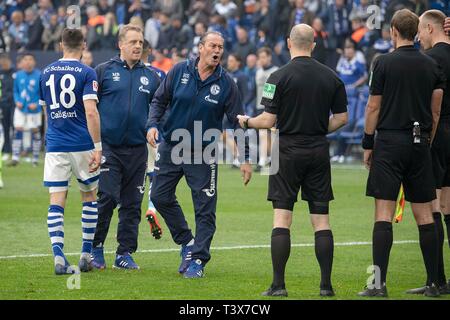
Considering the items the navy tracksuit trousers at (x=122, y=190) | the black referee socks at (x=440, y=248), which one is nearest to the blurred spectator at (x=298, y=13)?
the navy tracksuit trousers at (x=122, y=190)

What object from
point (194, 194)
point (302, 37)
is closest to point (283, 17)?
point (194, 194)

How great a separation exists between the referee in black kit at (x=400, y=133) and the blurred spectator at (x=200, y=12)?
72.5 ft

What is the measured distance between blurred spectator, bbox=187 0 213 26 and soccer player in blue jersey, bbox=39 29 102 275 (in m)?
20.5

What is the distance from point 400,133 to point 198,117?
8.27 ft

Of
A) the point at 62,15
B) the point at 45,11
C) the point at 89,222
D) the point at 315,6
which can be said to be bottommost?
the point at 89,222

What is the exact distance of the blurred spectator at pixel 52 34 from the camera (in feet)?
109

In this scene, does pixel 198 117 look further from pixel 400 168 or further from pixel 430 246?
pixel 430 246

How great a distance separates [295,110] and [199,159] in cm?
206

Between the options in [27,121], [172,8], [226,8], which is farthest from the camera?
[172,8]

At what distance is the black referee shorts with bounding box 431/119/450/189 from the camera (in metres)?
10.4

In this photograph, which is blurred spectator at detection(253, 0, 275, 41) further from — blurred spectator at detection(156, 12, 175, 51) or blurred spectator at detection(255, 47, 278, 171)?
blurred spectator at detection(255, 47, 278, 171)

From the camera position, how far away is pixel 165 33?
105 ft

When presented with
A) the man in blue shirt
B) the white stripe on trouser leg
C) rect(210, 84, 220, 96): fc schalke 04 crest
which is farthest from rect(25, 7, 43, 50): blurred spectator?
rect(210, 84, 220, 96): fc schalke 04 crest
